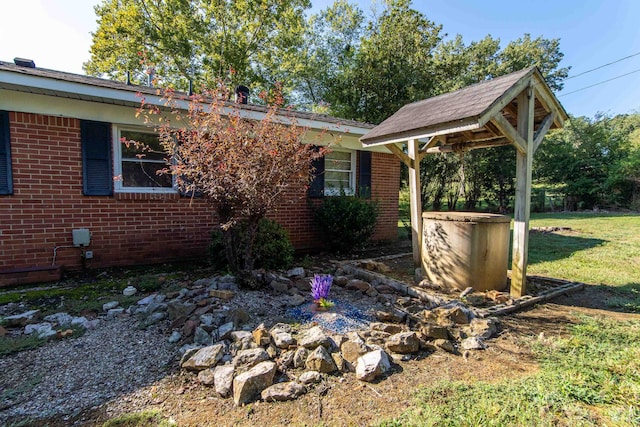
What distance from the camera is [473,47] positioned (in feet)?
75.3

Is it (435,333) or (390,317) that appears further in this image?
(390,317)

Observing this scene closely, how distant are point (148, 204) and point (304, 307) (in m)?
3.70

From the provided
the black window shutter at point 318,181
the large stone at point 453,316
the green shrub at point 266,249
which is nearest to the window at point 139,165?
the green shrub at point 266,249

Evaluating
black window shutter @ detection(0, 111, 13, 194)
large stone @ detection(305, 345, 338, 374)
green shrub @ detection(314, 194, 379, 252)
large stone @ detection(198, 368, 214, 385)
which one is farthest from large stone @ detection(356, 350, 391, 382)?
black window shutter @ detection(0, 111, 13, 194)

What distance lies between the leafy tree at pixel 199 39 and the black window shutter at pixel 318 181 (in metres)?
13.1

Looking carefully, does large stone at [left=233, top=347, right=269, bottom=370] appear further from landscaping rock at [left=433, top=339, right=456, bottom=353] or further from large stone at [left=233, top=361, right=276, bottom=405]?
landscaping rock at [left=433, top=339, right=456, bottom=353]

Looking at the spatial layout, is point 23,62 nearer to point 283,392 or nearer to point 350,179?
point 350,179

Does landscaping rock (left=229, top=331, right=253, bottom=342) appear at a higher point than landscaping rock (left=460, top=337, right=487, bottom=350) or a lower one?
higher

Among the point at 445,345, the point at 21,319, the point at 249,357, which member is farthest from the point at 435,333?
the point at 21,319

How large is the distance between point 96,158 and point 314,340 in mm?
4833

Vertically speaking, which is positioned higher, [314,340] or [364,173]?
[364,173]

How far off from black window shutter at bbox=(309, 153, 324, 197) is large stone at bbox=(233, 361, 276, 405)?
17.0 ft

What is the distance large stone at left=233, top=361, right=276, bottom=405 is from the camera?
2.13 m

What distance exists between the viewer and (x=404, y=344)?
109 inches
